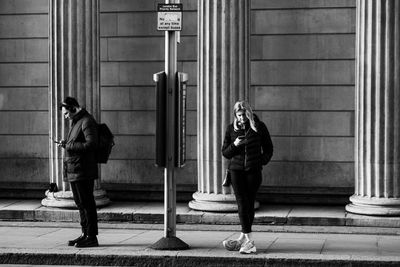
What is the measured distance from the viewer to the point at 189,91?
15.9 meters

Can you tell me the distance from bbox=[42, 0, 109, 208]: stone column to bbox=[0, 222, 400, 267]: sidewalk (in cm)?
167

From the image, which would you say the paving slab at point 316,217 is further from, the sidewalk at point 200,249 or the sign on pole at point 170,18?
the sign on pole at point 170,18

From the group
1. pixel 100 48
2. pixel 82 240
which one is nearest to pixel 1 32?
pixel 100 48

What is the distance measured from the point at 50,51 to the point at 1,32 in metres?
2.02

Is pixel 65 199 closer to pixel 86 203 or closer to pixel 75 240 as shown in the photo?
pixel 75 240

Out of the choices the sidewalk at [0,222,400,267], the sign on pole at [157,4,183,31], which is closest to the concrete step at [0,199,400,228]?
the sidewalk at [0,222,400,267]

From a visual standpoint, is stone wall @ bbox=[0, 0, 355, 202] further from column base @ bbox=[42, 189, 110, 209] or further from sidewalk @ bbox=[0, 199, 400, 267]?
column base @ bbox=[42, 189, 110, 209]

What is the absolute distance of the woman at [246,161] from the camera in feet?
36.6

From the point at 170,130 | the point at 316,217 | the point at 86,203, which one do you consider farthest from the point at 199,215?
the point at 170,130

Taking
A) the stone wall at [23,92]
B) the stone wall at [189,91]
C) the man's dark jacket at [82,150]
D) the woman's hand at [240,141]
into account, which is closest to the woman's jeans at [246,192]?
the woman's hand at [240,141]

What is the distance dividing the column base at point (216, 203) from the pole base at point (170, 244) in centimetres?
294

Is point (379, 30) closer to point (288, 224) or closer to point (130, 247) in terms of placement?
point (288, 224)

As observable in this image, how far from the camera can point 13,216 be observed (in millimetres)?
14945

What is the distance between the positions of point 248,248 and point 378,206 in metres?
3.50
